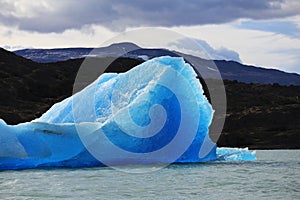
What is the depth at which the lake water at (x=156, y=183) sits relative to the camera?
43.4 feet

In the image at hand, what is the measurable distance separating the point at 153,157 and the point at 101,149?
5.58 ft

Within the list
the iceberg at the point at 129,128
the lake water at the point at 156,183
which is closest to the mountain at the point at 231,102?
the iceberg at the point at 129,128

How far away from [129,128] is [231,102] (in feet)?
175

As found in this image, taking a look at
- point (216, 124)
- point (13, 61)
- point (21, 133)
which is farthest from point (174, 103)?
point (13, 61)

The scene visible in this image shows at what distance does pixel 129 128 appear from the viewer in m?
18.1

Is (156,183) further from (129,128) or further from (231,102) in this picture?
(231,102)

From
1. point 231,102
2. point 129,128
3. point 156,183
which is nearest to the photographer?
point 156,183

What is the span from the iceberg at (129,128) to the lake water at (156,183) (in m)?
0.56

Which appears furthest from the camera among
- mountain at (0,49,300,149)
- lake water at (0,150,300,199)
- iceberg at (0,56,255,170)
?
mountain at (0,49,300,149)

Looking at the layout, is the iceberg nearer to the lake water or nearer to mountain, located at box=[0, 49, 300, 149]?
the lake water

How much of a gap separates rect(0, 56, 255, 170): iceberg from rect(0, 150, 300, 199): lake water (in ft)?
1.83

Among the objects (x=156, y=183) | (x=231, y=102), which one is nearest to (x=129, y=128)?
(x=156, y=183)

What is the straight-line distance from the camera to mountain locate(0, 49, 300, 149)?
55888 mm

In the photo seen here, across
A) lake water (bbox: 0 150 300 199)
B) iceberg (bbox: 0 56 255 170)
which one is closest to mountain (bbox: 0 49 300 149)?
iceberg (bbox: 0 56 255 170)
